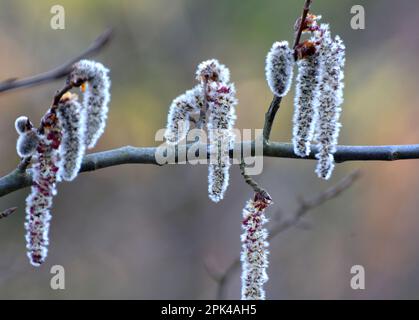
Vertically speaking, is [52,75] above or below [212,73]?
below

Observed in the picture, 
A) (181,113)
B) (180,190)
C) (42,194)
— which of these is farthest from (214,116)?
(180,190)

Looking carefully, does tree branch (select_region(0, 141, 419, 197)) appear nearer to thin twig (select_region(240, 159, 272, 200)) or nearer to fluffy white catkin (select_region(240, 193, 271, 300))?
thin twig (select_region(240, 159, 272, 200))

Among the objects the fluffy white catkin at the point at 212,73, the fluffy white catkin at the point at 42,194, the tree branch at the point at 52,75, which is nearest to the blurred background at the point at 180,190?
the fluffy white catkin at the point at 212,73

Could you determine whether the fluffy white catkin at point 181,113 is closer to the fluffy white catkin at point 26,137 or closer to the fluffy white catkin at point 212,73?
the fluffy white catkin at point 212,73

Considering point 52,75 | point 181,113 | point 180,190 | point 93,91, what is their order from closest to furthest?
point 52,75 → point 93,91 → point 181,113 → point 180,190

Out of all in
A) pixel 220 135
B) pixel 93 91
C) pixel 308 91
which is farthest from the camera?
pixel 220 135

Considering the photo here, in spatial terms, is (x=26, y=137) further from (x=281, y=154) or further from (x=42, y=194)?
(x=281, y=154)
